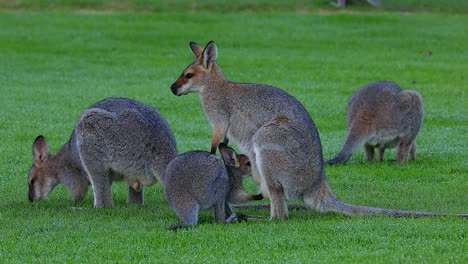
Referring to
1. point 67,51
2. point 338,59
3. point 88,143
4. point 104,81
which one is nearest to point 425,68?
point 338,59

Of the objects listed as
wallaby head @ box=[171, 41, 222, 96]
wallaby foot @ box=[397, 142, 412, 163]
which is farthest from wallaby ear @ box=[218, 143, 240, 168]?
wallaby foot @ box=[397, 142, 412, 163]

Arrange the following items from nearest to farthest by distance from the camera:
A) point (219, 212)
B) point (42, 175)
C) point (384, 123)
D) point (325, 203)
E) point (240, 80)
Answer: point (219, 212) → point (325, 203) → point (42, 175) → point (384, 123) → point (240, 80)

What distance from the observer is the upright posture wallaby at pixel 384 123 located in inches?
485

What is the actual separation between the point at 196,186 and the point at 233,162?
73 cm

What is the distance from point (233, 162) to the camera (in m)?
A: 8.88

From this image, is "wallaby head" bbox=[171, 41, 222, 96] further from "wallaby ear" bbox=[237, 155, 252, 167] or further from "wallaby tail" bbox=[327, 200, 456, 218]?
"wallaby tail" bbox=[327, 200, 456, 218]

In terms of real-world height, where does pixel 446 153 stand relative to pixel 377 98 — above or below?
below

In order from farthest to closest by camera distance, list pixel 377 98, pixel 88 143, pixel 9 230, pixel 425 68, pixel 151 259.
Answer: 1. pixel 425 68
2. pixel 377 98
3. pixel 88 143
4. pixel 9 230
5. pixel 151 259

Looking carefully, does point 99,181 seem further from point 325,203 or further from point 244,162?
point 325,203

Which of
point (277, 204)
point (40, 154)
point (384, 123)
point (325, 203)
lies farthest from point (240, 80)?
point (277, 204)

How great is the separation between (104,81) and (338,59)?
6.96 m

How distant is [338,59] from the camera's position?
25.2 meters

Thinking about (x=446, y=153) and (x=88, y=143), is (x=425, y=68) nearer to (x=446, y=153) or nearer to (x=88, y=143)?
(x=446, y=153)

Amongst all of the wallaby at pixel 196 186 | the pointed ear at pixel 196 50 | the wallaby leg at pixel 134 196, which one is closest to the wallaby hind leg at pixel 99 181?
the wallaby leg at pixel 134 196
